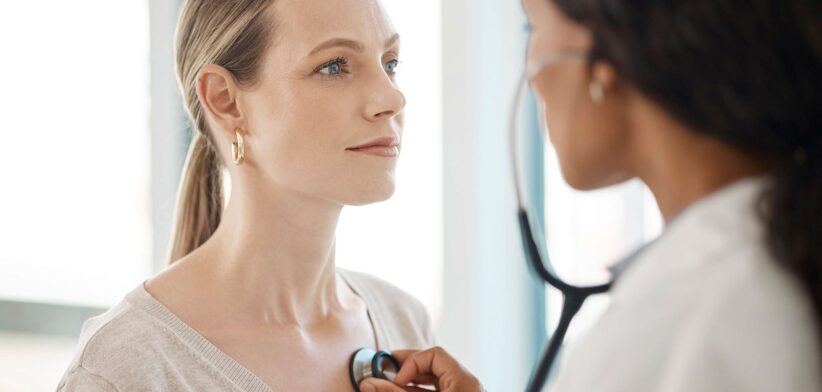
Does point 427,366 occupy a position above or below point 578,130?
below

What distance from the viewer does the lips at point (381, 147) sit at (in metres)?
1.58

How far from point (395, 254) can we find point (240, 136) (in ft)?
4.00

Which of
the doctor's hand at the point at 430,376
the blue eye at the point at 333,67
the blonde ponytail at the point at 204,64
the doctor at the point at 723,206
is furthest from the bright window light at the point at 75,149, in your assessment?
the doctor at the point at 723,206

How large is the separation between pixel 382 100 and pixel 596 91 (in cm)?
77

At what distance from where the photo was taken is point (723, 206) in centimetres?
77

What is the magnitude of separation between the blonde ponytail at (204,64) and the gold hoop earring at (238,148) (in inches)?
3.4

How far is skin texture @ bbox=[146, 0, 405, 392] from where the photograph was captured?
5.11 ft

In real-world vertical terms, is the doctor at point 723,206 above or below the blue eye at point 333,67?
below

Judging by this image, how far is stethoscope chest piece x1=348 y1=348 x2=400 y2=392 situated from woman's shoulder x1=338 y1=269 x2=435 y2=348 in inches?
6.6

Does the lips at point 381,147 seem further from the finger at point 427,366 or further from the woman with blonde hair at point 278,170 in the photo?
the finger at point 427,366

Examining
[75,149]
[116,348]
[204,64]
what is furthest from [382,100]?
[75,149]

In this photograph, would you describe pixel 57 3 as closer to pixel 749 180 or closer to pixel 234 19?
pixel 234 19

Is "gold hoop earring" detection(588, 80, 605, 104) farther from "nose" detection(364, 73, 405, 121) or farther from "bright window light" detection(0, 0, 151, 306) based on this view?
"bright window light" detection(0, 0, 151, 306)

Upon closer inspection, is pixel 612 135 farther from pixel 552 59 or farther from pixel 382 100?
pixel 382 100
